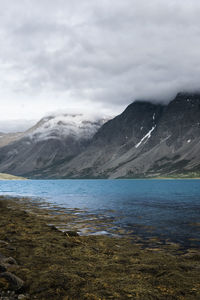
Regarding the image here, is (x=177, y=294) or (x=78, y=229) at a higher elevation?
(x=177, y=294)

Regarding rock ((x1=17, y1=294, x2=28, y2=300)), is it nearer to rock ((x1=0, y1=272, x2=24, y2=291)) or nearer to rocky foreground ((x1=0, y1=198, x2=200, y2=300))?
rocky foreground ((x1=0, y1=198, x2=200, y2=300))

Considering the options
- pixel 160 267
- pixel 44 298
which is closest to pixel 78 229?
pixel 160 267

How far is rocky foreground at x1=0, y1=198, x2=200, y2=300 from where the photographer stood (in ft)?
35.3

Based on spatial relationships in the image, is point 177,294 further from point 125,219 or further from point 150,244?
point 125,219

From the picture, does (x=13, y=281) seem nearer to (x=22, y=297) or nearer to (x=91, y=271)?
(x=22, y=297)

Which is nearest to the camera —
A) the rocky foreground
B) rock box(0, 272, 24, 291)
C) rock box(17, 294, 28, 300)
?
rock box(17, 294, 28, 300)

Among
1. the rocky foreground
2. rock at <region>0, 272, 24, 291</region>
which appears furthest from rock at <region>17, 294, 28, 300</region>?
rock at <region>0, 272, 24, 291</region>

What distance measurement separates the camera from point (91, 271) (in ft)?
44.3

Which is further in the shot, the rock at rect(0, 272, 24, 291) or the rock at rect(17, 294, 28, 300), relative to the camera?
the rock at rect(0, 272, 24, 291)

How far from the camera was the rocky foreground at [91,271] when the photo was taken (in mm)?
10766

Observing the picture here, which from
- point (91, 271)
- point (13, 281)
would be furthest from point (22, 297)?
point (91, 271)

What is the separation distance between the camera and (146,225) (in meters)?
32.2

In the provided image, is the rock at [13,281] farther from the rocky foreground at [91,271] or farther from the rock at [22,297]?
the rock at [22,297]

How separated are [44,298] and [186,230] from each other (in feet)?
71.9
